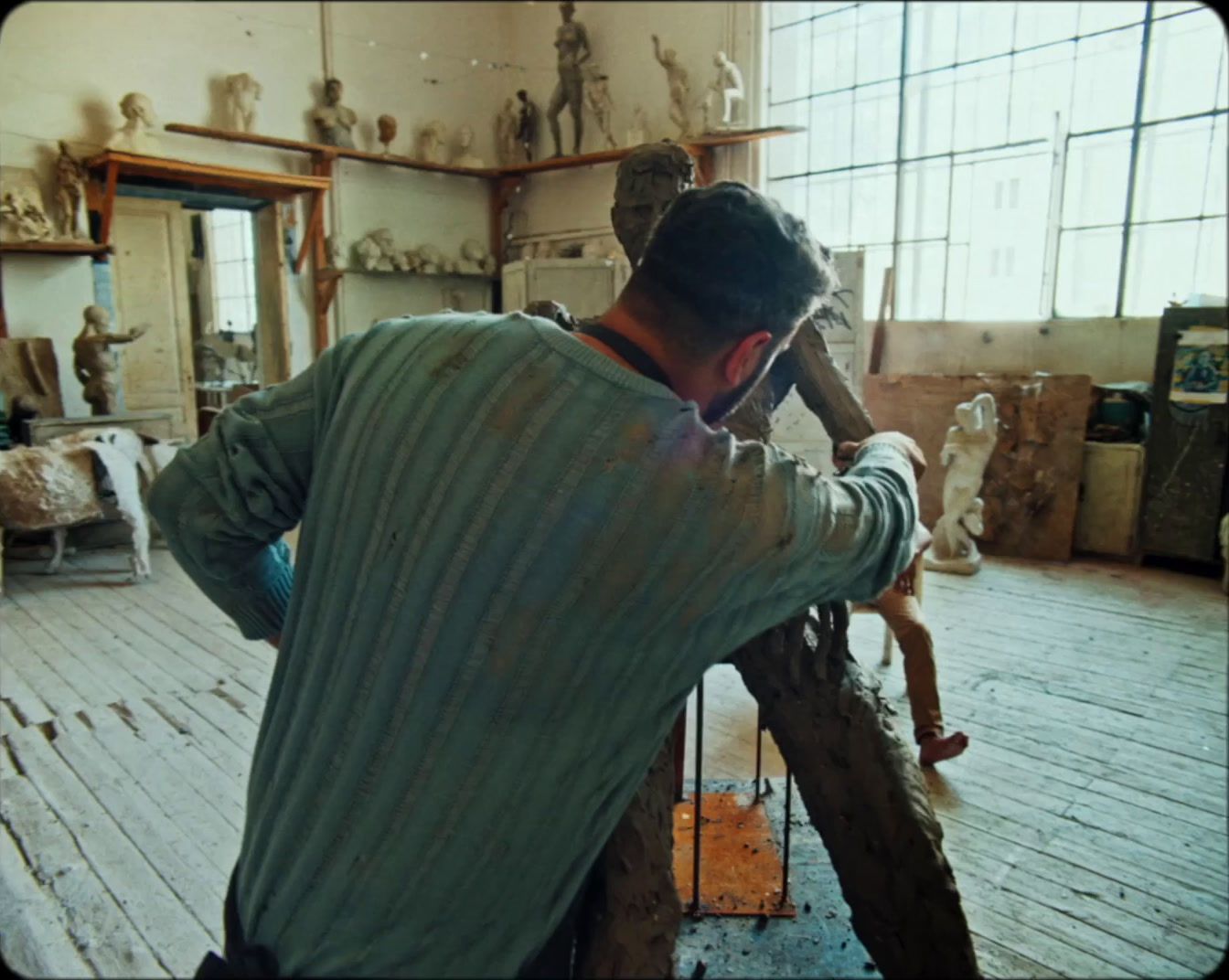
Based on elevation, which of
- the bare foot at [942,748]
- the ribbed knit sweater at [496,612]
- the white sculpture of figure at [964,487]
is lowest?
the bare foot at [942,748]

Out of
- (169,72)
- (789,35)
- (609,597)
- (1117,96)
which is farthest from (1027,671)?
(1117,96)

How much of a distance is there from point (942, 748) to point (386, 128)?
6.84ft

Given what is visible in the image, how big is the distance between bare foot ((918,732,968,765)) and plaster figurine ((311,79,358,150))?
2089 mm

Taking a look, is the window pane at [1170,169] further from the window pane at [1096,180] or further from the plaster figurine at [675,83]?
the plaster figurine at [675,83]

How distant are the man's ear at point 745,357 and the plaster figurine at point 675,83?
86 cm

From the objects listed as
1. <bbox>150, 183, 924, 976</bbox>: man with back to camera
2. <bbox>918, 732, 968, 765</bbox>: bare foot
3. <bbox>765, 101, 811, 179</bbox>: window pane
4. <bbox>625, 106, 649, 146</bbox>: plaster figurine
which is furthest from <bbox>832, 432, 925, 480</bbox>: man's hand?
<bbox>765, 101, 811, 179</bbox>: window pane

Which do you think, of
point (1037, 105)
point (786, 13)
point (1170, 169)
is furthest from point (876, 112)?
point (1037, 105)

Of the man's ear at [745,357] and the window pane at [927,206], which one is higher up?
the window pane at [927,206]

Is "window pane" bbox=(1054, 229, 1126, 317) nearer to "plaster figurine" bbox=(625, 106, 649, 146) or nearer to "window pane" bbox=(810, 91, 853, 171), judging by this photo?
"window pane" bbox=(810, 91, 853, 171)

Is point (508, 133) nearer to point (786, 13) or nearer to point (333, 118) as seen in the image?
point (333, 118)

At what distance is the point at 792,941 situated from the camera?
5.03 ft

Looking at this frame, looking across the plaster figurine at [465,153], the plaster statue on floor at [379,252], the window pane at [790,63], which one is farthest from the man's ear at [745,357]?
the window pane at [790,63]

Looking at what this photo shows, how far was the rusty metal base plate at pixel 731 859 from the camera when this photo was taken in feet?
5.65

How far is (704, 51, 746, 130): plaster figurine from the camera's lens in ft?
7.88
